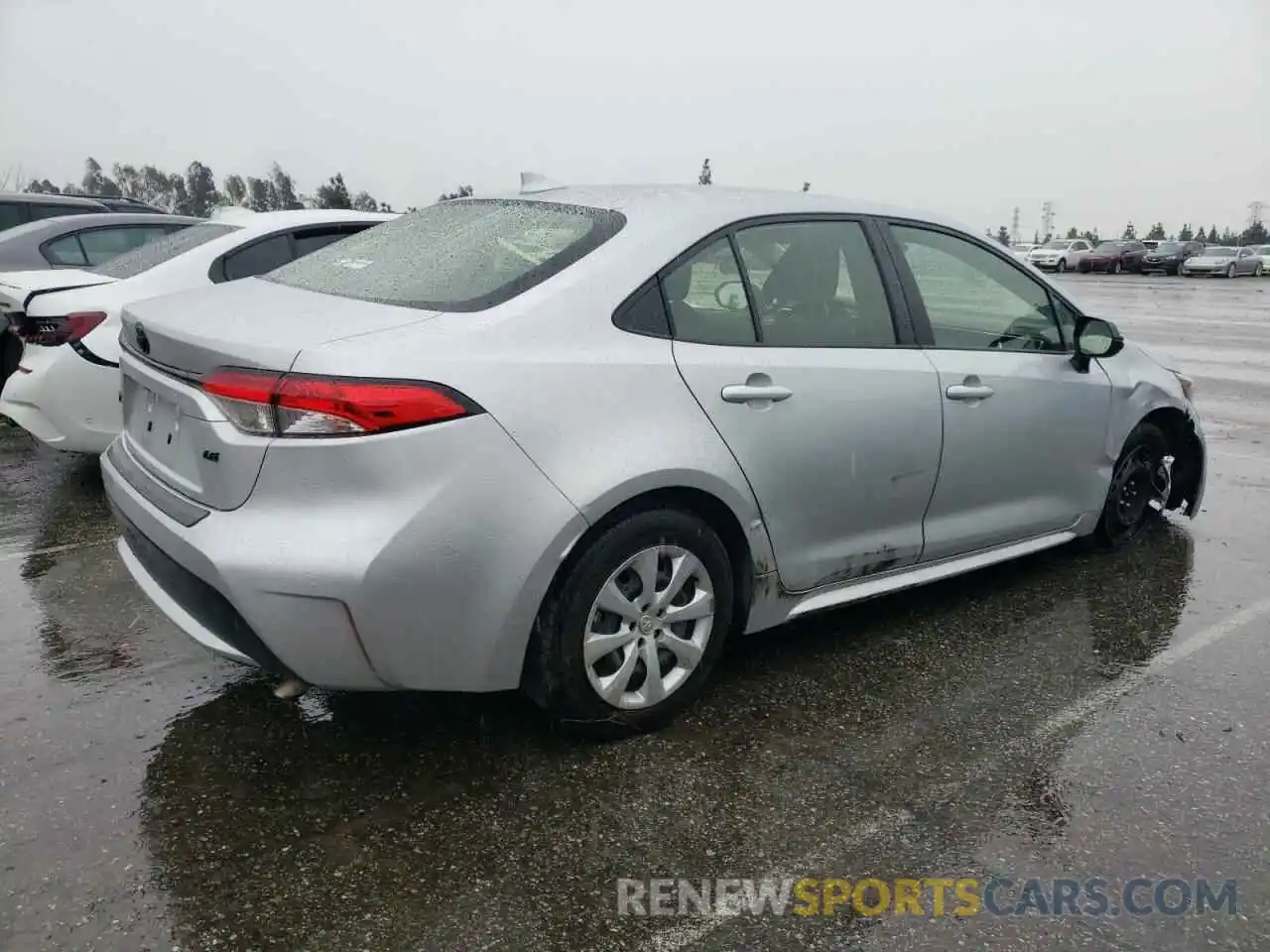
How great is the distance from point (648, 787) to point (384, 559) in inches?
38.6

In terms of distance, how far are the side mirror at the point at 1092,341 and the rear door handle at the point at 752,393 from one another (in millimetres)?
1695

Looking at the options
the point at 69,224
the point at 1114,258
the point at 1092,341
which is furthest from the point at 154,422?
the point at 1114,258

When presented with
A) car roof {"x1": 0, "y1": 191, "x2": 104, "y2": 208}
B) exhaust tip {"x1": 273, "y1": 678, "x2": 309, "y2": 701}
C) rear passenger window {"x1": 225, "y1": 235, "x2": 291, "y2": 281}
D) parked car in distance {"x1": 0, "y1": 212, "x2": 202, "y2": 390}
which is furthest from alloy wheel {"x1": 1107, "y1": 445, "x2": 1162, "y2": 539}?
car roof {"x1": 0, "y1": 191, "x2": 104, "y2": 208}

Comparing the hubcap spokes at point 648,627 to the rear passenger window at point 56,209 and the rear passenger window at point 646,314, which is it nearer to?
the rear passenger window at point 646,314

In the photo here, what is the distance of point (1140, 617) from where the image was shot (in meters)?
4.17

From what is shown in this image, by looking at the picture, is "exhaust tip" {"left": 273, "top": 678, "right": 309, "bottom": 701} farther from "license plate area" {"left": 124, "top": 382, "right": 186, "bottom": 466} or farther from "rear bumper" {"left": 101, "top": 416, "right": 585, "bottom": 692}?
"license plate area" {"left": 124, "top": 382, "right": 186, "bottom": 466}

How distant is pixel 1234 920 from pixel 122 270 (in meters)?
5.95

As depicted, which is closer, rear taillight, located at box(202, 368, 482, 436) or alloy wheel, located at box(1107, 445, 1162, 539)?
rear taillight, located at box(202, 368, 482, 436)

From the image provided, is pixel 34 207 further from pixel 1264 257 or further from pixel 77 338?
pixel 1264 257

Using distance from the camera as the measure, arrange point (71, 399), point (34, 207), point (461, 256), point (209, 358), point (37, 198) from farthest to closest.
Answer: point (37, 198)
point (34, 207)
point (71, 399)
point (461, 256)
point (209, 358)

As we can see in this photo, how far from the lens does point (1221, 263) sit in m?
43.7

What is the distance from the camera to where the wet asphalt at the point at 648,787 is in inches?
92.4

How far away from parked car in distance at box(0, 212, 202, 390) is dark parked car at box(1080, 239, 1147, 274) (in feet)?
149

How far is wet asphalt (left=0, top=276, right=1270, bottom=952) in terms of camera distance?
235 cm
